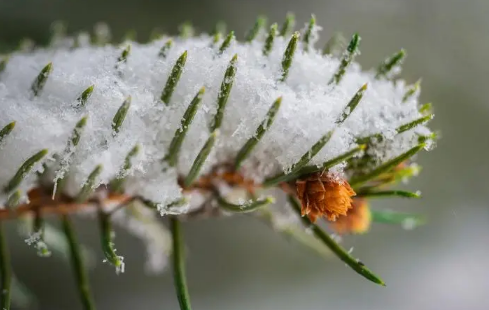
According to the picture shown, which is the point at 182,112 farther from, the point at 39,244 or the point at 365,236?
the point at 365,236

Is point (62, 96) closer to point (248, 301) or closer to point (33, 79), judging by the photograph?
point (33, 79)

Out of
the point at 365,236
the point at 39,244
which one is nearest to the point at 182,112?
the point at 39,244

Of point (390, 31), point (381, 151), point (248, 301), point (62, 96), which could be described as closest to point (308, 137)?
point (381, 151)

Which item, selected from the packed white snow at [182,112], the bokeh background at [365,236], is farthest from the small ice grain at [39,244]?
the bokeh background at [365,236]

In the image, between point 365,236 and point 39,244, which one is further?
point 365,236

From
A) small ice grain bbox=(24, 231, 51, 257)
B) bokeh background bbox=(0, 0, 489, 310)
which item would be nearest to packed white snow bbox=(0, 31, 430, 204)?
small ice grain bbox=(24, 231, 51, 257)

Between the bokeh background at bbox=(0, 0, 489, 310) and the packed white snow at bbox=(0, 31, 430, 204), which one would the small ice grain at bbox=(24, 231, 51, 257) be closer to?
the packed white snow at bbox=(0, 31, 430, 204)
